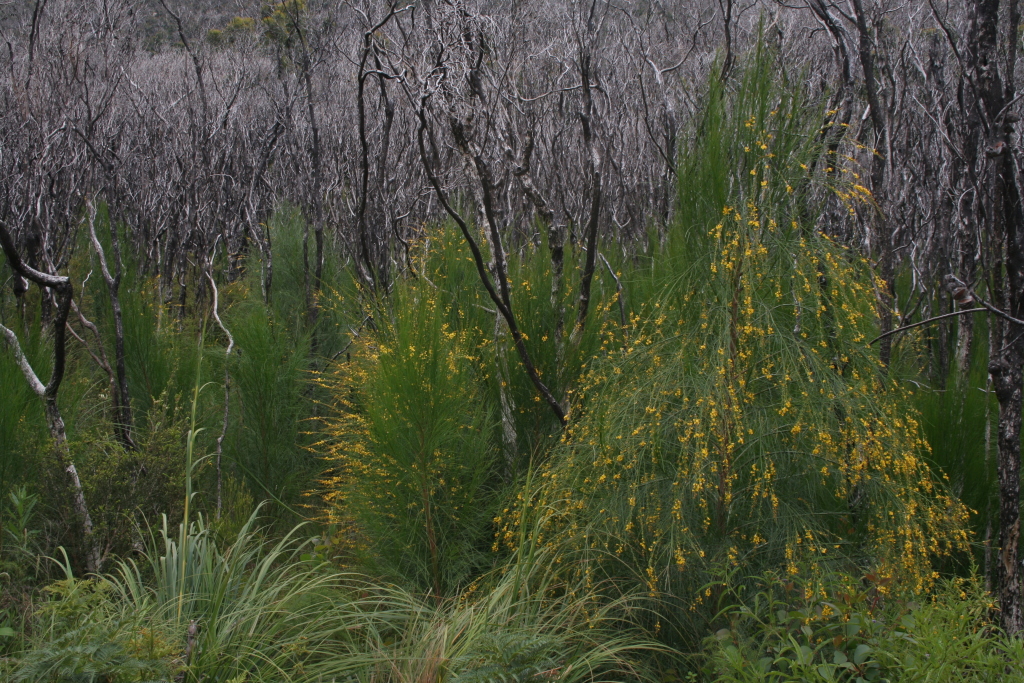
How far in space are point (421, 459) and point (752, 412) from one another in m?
1.51

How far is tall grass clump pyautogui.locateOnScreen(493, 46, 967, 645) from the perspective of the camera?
2633mm

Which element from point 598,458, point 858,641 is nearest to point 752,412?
point 598,458

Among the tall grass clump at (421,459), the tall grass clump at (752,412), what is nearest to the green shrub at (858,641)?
the tall grass clump at (752,412)

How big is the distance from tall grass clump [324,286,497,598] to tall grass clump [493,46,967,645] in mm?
700

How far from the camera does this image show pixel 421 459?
3.39 m

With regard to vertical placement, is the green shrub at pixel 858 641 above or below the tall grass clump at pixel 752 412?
below

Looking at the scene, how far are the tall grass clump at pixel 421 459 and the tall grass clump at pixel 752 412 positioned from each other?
700 millimetres

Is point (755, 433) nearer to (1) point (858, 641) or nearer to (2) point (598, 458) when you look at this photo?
(2) point (598, 458)

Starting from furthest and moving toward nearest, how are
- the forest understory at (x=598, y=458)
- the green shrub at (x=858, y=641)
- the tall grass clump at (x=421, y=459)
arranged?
the tall grass clump at (x=421, y=459), the forest understory at (x=598, y=458), the green shrub at (x=858, y=641)

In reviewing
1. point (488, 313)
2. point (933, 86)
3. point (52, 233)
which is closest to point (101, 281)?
point (52, 233)

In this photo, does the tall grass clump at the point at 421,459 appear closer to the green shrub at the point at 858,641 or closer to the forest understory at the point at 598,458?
the forest understory at the point at 598,458

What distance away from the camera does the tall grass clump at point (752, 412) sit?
2633 millimetres

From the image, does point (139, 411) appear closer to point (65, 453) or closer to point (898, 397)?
point (65, 453)

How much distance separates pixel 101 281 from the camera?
7.60m
